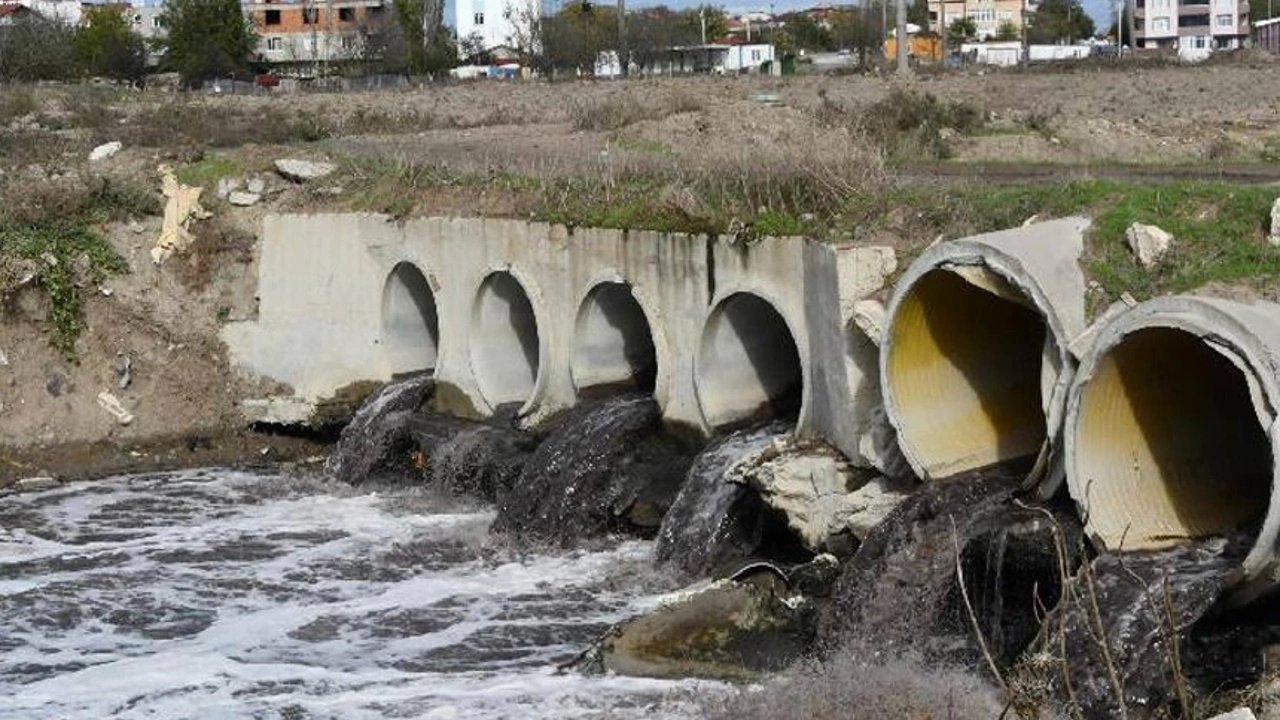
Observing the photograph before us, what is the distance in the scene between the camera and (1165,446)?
1314 cm

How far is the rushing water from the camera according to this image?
1333cm

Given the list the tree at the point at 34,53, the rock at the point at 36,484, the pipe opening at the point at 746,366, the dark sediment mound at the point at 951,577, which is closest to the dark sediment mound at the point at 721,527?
the pipe opening at the point at 746,366

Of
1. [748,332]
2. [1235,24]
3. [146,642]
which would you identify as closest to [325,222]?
[748,332]

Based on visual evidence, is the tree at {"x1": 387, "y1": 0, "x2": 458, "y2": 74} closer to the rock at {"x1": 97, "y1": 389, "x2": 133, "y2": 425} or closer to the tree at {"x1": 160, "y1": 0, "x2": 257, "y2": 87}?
the tree at {"x1": 160, "y1": 0, "x2": 257, "y2": 87}

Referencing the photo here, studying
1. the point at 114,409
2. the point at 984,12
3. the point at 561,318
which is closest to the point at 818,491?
the point at 561,318

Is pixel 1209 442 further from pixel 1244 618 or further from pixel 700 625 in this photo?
pixel 700 625

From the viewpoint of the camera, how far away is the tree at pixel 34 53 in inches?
2226

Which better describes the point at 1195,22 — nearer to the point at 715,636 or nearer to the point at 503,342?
the point at 503,342

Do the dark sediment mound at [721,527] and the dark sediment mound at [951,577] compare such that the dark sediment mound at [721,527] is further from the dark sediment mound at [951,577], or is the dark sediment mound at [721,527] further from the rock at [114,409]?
the rock at [114,409]

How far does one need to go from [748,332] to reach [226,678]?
6.26m

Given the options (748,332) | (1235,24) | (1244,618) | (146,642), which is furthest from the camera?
(1235,24)

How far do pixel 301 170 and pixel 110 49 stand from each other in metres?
47.4

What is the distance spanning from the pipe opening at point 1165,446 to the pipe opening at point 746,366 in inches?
193

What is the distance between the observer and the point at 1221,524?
1287 cm
